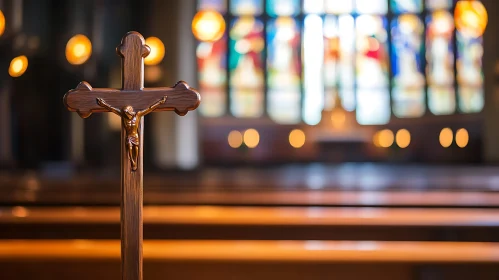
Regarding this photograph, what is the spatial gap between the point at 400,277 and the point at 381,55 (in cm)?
857

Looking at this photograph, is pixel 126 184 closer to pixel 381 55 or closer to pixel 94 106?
pixel 94 106

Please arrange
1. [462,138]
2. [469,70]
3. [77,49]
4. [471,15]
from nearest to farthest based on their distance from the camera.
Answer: [471,15] < [77,49] < [462,138] < [469,70]

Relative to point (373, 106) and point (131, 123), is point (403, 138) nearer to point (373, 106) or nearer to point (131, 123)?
point (373, 106)

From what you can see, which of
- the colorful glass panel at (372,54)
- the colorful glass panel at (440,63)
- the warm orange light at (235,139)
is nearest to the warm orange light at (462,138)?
the colorful glass panel at (440,63)

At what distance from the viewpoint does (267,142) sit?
9.59 metres

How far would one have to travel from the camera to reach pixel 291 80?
9.81m

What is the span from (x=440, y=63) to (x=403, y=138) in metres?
1.55

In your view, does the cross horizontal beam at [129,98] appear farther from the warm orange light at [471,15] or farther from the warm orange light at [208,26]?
the warm orange light at [471,15]

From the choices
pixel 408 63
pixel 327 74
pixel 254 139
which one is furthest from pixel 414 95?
pixel 254 139

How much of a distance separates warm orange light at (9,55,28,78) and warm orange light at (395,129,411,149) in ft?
21.1

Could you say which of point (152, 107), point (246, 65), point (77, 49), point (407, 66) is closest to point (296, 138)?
point (246, 65)

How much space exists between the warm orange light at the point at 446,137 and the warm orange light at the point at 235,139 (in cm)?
365

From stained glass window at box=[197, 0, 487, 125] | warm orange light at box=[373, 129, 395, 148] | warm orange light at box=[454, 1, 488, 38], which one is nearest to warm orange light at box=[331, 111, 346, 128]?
stained glass window at box=[197, 0, 487, 125]

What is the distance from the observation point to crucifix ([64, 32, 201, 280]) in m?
1.07
